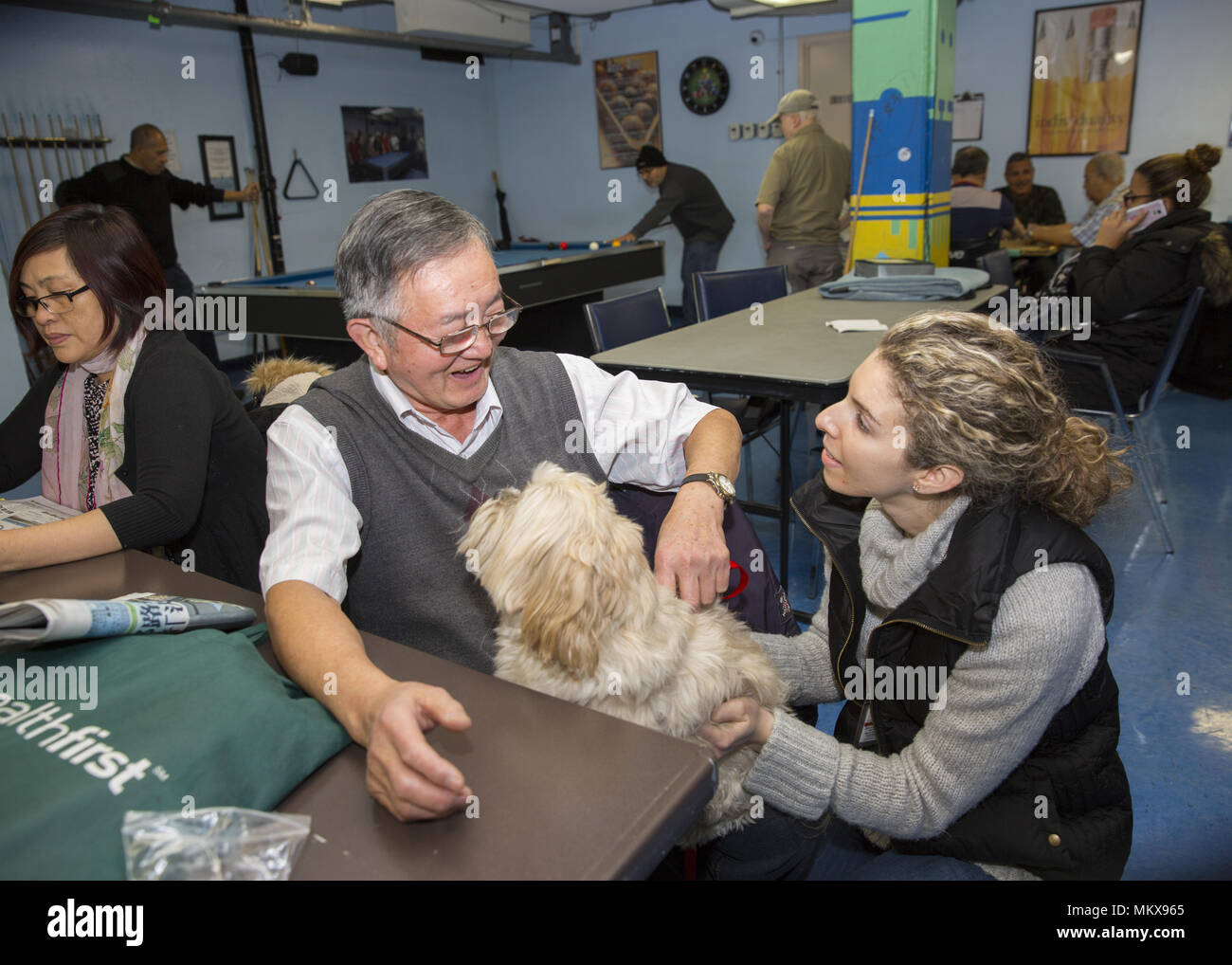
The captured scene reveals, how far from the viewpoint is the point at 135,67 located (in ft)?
23.6

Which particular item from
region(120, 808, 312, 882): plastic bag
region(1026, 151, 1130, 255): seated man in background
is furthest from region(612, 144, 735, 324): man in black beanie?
region(120, 808, 312, 882): plastic bag

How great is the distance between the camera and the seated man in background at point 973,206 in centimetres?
690

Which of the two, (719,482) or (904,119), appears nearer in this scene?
(719,482)

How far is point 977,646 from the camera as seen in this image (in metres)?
1.19

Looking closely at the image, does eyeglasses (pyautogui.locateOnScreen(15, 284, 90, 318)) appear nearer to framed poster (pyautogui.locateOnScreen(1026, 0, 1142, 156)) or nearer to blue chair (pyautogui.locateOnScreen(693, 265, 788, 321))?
blue chair (pyautogui.locateOnScreen(693, 265, 788, 321))

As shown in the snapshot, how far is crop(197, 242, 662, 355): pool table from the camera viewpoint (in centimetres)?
564

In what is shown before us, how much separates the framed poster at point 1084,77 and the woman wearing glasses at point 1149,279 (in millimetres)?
4094

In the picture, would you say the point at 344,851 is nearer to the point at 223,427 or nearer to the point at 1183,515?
the point at 223,427

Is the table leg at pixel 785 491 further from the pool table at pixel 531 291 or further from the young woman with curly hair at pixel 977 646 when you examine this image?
the pool table at pixel 531 291

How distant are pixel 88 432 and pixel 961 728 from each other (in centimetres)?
207

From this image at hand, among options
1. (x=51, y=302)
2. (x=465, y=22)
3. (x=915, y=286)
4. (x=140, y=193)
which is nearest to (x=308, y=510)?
(x=51, y=302)

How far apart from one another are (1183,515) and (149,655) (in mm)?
4547

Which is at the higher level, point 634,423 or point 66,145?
point 66,145

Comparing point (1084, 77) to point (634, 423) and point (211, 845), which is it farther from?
point (211, 845)
